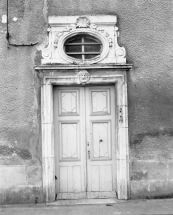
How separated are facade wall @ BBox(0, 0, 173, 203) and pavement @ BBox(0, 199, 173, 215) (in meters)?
0.20

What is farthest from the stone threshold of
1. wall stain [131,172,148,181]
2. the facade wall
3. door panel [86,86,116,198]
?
wall stain [131,172,148,181]

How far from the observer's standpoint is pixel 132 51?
20.0 feet

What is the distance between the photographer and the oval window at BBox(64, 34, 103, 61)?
6137mm

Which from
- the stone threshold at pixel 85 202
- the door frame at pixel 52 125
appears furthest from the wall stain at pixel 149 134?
the stone threshold at pixel 85 202

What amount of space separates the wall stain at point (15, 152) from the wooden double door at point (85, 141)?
0.59 metres

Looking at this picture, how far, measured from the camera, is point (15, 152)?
600 cm

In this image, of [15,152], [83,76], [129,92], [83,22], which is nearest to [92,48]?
[83,22]

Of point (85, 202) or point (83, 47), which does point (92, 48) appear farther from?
point (85, 202)

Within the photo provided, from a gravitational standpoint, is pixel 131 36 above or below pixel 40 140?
above

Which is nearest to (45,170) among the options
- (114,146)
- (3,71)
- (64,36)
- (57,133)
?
(57,133)

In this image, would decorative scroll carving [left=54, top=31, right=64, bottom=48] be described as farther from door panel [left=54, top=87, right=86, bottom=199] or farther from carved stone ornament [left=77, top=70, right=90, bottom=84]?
door panel [left=54, top=87, right=86, bottom=199]

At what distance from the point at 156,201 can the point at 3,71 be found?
395 centimetres

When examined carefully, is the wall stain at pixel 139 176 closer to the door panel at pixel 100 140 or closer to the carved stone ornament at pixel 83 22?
the door panel at pixel 100 140

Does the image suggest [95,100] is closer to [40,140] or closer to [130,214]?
[40,140]
